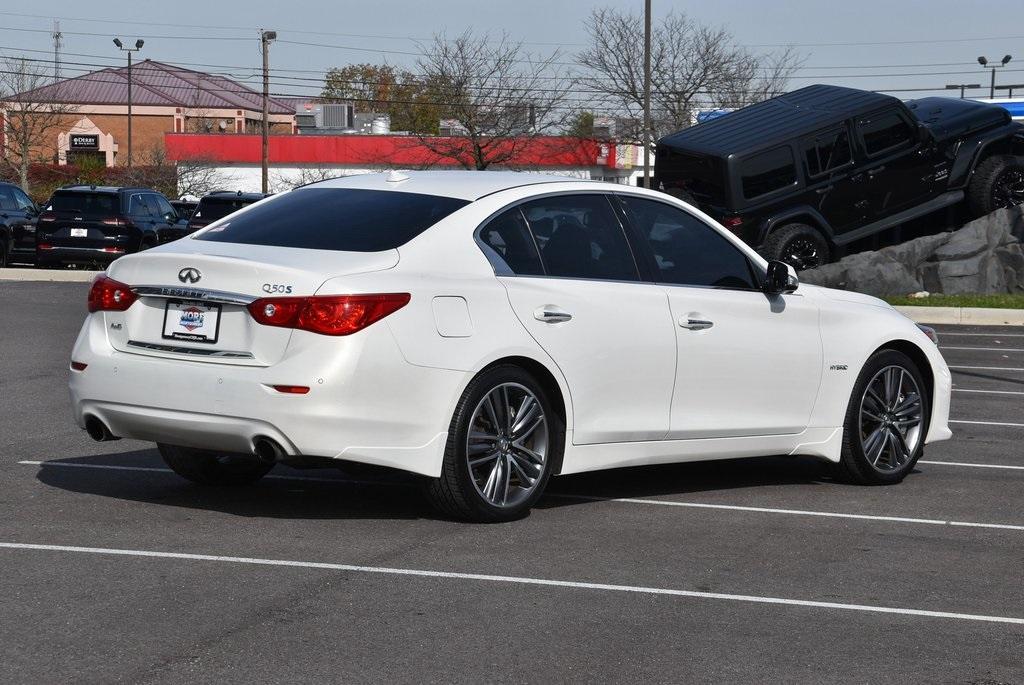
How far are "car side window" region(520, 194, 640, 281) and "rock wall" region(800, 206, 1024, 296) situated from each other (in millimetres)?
13735

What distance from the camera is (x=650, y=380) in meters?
7.55

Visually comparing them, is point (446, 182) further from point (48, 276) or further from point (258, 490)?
point (48, 276)

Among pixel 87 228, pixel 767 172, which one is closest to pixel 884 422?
pixel 767 172

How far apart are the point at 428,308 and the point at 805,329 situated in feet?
8.40

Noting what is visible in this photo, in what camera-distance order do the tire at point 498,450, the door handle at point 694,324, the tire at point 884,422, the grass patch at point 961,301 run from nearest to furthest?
1. the tire at point 498,450
2. the door handle at point 694,324
3. the tire at point 884,422
4. the grass patch at point 961,301

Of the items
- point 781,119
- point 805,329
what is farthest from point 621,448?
point 781,119

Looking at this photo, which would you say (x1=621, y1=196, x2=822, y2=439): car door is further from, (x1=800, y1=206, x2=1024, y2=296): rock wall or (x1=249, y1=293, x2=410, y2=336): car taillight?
(x1=800, y1=206, x2=1024, y2=296): rock wall

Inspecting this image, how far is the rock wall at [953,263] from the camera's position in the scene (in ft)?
71.3

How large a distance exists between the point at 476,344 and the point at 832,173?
14.4m

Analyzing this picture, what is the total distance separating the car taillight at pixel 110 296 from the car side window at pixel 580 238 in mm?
1907

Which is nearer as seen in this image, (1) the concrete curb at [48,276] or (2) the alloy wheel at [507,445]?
(2) the alloy wheel at [507,445]

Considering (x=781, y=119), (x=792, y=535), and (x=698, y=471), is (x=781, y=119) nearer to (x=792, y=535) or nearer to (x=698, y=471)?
(x=698, y=471)

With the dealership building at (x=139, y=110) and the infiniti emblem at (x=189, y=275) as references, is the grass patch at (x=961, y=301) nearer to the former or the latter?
the infiniti emblem at (x=189, y=275)

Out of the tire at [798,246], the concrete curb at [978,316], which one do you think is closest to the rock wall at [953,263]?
the tire at [798,246]
